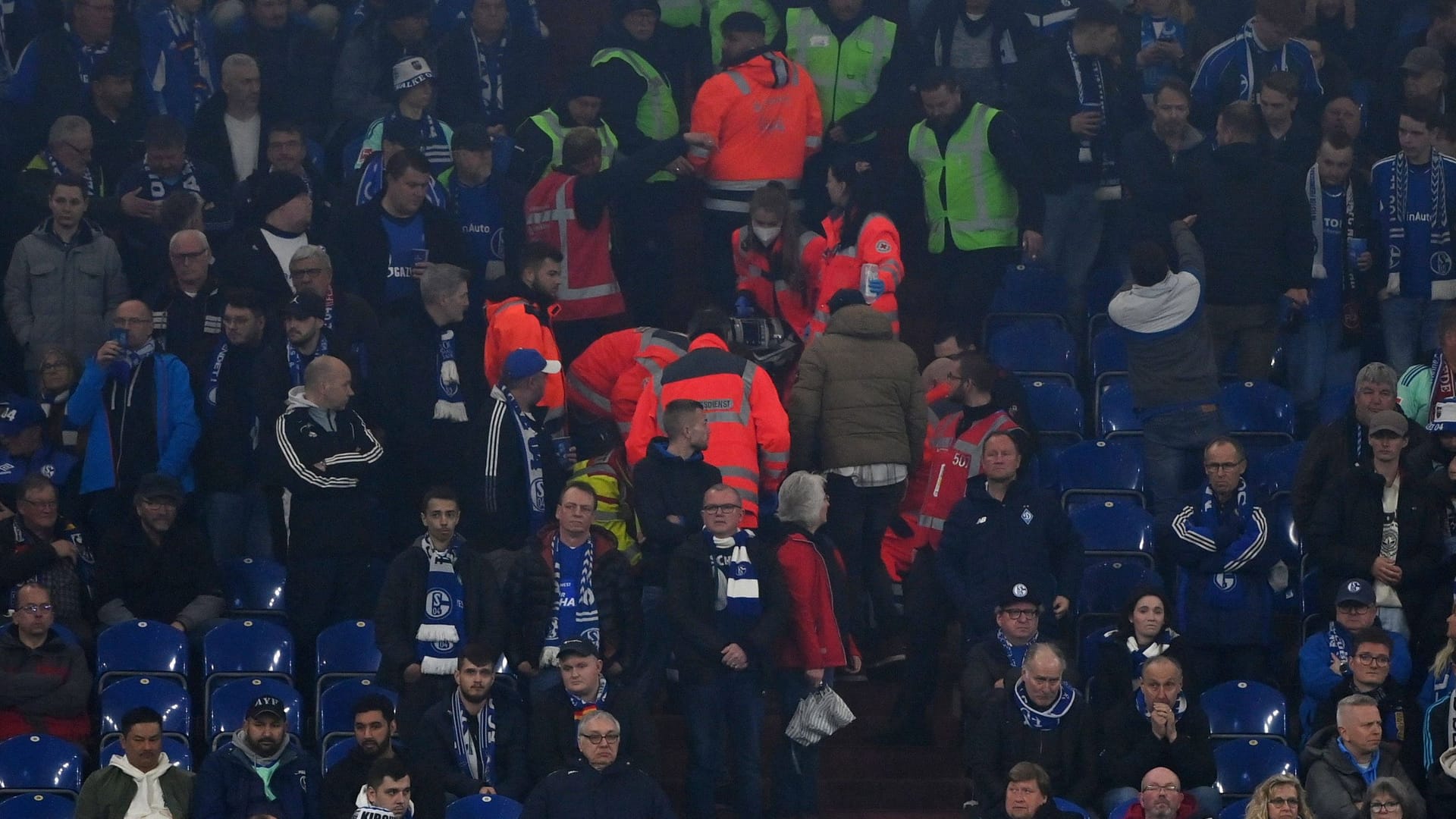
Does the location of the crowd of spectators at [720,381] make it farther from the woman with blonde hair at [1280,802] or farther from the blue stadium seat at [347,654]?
the blue stadium seat at [347,654]

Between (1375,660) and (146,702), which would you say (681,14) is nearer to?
(146,702)

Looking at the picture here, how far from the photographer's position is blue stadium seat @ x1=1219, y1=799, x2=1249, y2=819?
10359 mm

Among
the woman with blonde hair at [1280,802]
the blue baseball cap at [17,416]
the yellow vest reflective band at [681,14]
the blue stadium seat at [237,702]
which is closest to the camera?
the woman with blonde hair at [1280,802]

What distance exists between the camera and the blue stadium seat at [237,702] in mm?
10812

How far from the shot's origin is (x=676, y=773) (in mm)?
11117

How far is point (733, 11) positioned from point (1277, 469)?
4339 millimetres

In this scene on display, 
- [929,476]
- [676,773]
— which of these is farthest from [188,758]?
[929,476]

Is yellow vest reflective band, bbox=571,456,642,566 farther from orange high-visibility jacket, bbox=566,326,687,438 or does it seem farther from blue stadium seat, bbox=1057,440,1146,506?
blue stadium seat, bbox=1057,440,1146,506

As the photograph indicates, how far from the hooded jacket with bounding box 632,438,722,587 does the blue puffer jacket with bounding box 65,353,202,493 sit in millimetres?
2371

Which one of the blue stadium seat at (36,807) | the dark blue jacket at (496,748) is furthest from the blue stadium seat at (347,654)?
the blue stadium seat at (36,807)

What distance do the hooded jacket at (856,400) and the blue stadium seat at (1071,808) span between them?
2.04m

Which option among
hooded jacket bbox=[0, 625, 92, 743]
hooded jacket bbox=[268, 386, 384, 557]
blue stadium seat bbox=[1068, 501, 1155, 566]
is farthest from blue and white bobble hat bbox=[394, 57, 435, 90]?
blue stadium seat bbox=[1068, 501, 1155, 566]

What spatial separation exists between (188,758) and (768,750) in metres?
2.64

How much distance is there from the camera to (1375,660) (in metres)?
10.8
